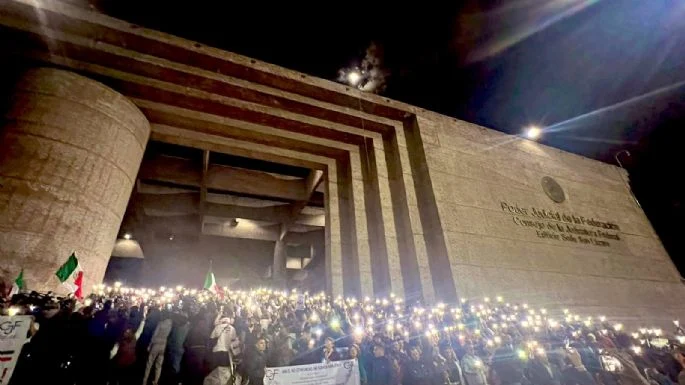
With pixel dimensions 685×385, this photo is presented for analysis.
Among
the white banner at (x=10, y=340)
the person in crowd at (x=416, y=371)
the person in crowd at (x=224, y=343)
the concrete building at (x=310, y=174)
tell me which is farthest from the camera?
the concrete building at (x=310, y=174)

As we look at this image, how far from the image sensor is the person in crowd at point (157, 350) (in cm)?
459

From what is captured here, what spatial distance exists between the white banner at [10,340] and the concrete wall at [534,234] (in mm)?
8796

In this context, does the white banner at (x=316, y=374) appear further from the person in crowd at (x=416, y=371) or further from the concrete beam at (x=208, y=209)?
the concrete beam at (x=208, y=209)

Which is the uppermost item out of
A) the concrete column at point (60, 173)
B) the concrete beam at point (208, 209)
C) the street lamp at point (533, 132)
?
the street lamp at point (533, 132)

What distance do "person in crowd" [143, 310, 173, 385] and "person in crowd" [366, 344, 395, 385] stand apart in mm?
3053

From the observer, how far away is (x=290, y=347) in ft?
16.7

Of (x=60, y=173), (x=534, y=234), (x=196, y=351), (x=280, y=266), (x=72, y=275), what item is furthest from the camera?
(x=280, y=266)

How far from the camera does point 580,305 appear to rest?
409 inches

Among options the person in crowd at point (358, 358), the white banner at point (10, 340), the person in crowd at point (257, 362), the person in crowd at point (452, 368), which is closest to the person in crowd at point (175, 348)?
the person in crowd at point (257, 362)

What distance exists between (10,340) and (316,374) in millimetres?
3830

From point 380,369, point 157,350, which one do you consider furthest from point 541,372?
point 157,350

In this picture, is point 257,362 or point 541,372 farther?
Result: point 541,372

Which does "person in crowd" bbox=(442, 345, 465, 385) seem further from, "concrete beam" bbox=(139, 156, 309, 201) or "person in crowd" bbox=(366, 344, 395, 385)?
"concrete beam" bbox=(139, 156, 309, 201)

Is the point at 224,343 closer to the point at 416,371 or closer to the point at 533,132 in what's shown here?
the point at 416,371
